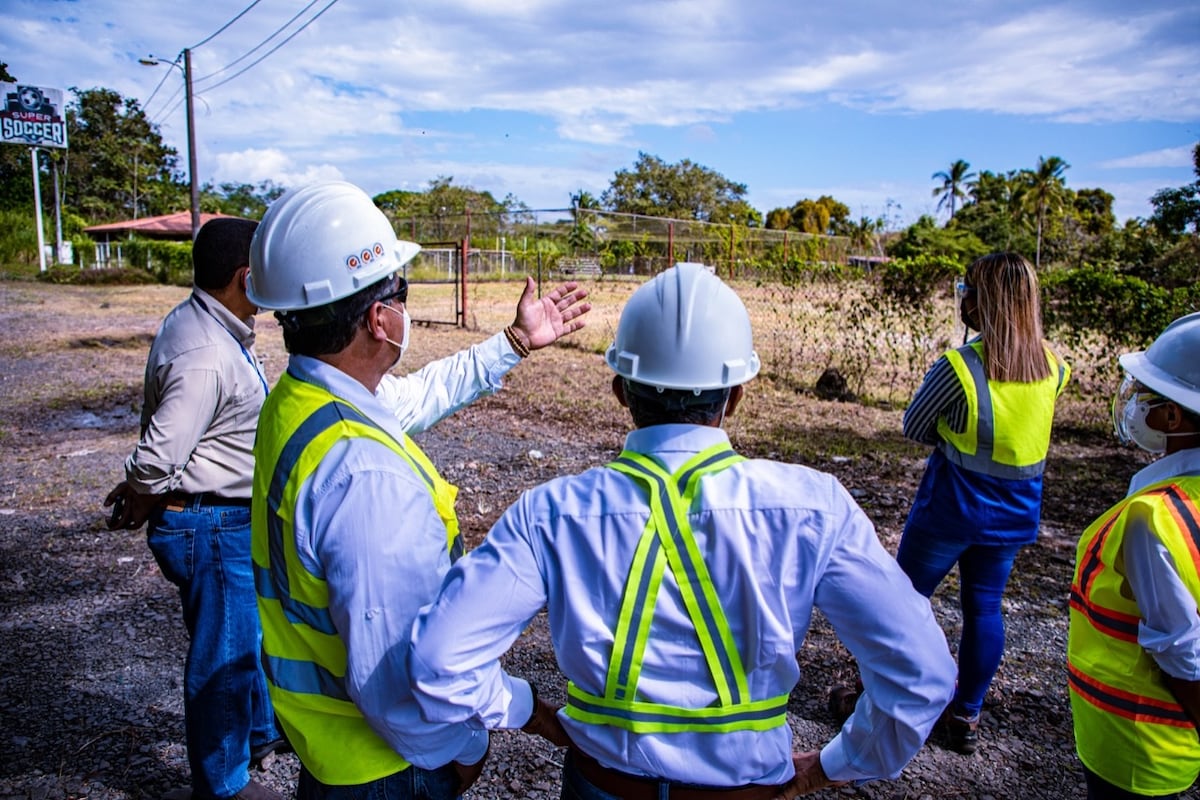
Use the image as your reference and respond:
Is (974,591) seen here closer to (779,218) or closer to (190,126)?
(190,126)

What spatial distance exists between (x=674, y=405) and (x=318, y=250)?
32.5 inches

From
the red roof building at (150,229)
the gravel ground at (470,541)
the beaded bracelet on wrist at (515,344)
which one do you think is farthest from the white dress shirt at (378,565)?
the red roof building at (150,229)

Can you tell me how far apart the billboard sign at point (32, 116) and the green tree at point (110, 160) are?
15.8m

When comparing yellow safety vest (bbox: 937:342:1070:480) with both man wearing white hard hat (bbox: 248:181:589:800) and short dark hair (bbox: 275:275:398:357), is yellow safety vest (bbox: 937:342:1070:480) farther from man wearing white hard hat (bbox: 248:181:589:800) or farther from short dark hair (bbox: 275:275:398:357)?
short dark hair (bbox: 275:275:398:357)

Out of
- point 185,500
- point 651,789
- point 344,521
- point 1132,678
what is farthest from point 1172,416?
point 185,500

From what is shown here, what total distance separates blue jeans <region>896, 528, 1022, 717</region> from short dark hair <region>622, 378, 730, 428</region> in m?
2.02

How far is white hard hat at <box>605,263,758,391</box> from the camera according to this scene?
1.41 meters

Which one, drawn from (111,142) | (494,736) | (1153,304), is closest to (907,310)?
(1153,304)

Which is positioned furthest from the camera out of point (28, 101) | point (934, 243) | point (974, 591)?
point (934, 243)

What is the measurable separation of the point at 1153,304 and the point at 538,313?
7642 mm

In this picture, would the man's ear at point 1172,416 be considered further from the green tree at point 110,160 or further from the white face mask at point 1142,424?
the green tree at point 110,160

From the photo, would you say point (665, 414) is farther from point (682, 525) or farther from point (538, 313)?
point (538, 313)

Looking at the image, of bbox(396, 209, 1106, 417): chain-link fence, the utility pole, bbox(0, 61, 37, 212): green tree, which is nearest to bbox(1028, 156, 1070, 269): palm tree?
bbox(396, 209, 1106, 417): chain-link fence

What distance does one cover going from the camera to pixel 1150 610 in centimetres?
177
